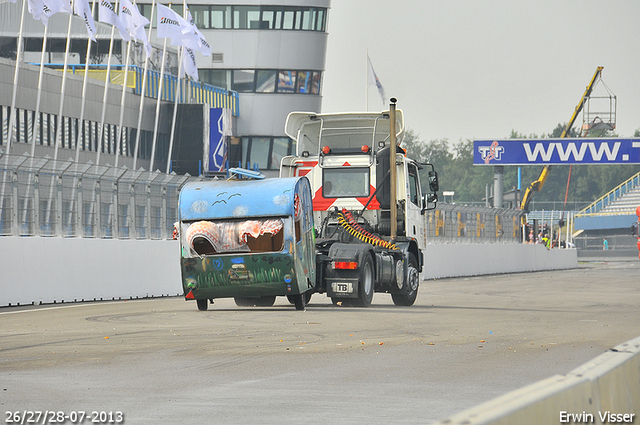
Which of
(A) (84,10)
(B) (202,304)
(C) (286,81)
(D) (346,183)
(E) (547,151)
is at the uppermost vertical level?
(C) (286,81)

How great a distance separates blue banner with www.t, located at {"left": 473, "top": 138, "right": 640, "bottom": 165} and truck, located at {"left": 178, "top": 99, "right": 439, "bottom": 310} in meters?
37.7

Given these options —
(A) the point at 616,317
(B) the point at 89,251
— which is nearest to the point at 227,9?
(B) the point at 89,251

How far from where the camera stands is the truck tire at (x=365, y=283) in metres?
19.1

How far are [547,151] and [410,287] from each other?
132 ft

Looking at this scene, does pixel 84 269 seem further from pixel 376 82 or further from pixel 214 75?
pixel 214 75

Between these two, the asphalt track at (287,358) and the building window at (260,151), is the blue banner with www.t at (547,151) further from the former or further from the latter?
the asphalt track at (287,358)

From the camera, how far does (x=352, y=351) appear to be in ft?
38.7

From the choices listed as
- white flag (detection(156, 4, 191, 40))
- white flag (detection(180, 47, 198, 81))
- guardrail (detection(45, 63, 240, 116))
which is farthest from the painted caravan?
guardrail (detection(45, 63, 240, 116))

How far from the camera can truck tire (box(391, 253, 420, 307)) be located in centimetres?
2103

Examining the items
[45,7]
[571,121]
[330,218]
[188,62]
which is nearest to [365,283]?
[330,218]

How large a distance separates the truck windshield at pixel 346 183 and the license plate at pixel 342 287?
2069mm

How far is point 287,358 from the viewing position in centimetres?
1112

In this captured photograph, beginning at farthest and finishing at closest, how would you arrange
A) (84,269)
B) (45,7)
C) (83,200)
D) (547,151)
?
(547,151)
(45,7)
(83,200)
(84,269)

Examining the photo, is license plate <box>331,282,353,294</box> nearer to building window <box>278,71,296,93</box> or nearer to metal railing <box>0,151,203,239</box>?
metal railing <box>0,151,203,239</box>
